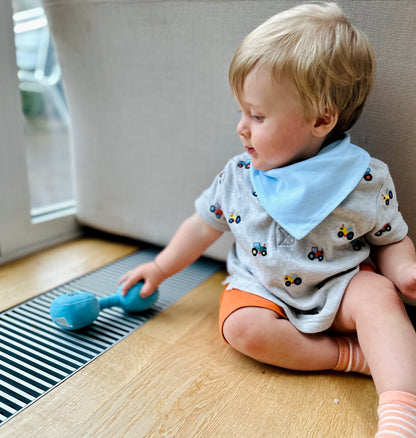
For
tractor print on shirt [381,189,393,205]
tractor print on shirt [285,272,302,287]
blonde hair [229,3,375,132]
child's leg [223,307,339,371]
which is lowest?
child's leg [223,307,339,371]

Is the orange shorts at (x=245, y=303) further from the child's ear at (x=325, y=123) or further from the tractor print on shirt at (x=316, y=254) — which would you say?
the child's ear at (x=325, y=123)

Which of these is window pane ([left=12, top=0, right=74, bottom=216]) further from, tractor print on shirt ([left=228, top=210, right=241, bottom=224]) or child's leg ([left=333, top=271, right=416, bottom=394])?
child's leg ([left=333, top=271, right=416, bottom=394])

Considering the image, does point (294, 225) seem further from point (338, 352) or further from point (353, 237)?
point (338, 352)

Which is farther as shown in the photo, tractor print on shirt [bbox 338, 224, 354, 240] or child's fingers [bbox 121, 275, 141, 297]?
child's fingers [bbox 121, 275, 141, 297]

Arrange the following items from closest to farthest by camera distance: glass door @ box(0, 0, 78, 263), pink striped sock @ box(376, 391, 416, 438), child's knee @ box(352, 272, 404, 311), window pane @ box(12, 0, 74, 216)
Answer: pink striped sock @ box(376, 391, 416, 438)
child's knee @ box(352, 272, 404, 311)
glass door @ box(0, 0, 78, 263)
window pane @ box(12, 0, 74, 216)

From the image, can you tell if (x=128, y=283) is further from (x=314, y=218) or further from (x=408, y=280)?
(x=408, y=280)

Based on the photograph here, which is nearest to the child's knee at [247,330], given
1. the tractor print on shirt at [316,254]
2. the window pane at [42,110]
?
the tractor print on shirt at [316,254]

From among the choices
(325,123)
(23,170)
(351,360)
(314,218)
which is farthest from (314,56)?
(23,170)

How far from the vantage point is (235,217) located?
2.49ft

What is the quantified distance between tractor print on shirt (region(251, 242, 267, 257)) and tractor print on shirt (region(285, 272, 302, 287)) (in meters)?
0.05

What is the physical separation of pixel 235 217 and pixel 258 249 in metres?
0.07

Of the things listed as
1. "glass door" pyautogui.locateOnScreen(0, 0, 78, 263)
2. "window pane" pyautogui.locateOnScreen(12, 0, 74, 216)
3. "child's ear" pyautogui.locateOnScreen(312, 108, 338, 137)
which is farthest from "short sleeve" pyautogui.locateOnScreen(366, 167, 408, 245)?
"window pane" pyautogui.locateOnScreen(12, 0, 74, 216)

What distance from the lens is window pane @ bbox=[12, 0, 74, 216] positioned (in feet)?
5.10

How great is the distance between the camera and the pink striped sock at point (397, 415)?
534 mm
